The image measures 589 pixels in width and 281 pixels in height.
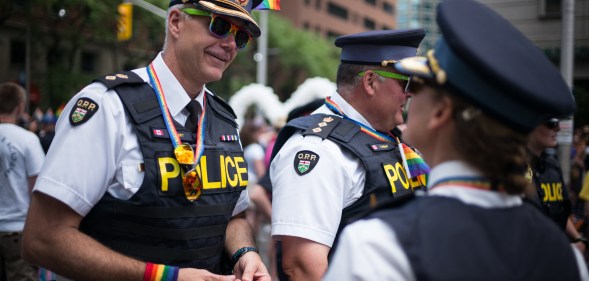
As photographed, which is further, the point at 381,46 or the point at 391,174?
the point at 381,46

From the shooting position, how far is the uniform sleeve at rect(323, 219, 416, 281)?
1369 mm

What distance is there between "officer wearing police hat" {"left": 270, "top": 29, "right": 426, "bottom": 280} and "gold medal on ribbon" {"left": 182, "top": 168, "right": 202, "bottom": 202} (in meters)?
0.47

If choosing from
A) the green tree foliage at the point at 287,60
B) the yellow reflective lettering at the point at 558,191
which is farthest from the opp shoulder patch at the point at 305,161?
the green tree foliage at the point at 287,60

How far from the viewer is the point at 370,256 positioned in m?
1.39

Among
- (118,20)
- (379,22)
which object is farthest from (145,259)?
(379,22)

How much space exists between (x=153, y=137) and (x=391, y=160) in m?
1.22

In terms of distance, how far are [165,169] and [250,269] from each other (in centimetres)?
63

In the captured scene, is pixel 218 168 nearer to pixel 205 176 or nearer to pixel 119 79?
pixel 205 176

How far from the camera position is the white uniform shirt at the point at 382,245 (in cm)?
137

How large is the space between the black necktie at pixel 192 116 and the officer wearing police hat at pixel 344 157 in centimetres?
49

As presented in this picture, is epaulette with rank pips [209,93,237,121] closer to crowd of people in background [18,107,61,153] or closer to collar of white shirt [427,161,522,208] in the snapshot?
collar of white shirt [427,161,522,208]

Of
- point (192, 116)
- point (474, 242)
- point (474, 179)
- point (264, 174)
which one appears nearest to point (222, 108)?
point (192, 116)

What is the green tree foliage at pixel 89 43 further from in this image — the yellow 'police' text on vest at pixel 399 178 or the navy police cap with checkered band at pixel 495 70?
the navy police cap with checkered band at pixel 495 70

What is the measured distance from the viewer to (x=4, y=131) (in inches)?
194
